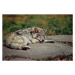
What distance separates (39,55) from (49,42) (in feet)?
2.22

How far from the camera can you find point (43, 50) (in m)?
5.86

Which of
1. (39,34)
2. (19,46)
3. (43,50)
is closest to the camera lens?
(19,46)

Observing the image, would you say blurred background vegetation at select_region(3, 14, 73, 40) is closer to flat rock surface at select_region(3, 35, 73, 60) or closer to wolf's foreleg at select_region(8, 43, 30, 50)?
flat rock surface at select_region(3, 35, 73, 60)

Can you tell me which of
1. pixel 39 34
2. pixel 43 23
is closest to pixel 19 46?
pixel 39 34

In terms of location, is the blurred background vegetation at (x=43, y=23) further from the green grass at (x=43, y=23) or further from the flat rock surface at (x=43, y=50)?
the flat rock surface at (x=43, y=50)

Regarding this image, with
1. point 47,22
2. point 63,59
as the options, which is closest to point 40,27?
point 47,22

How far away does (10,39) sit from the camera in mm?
5914

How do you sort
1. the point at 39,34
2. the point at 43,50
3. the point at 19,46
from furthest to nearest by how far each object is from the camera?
the point at 39,34 < the point at 43,50 < the point at 19,46

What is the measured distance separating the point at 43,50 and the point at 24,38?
88 cm

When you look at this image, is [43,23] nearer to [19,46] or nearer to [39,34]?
[39,34]

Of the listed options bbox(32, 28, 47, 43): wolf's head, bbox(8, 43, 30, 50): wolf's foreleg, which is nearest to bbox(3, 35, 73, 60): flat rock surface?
bbox(8, 43, 30, 50): wolf's foreleg

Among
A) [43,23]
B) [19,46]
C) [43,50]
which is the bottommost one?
[43,50]

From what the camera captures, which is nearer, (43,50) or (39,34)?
(43,50)

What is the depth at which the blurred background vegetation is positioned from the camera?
5.95m
